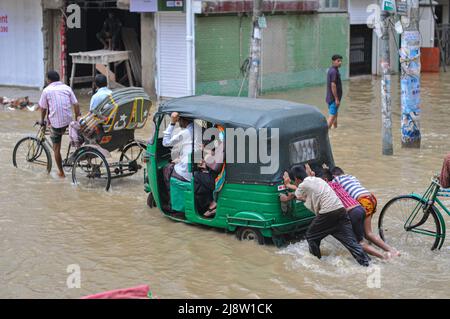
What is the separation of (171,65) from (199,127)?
11.8m

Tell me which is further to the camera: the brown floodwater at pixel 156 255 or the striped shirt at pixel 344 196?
the striped shirt at pixel 344 196

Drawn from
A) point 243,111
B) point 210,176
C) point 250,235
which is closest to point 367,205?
point 250,235

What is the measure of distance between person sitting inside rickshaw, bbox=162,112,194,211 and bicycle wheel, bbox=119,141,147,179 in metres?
2.05

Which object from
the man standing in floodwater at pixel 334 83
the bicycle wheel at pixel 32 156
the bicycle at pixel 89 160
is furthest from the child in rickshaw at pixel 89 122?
→ the man standing in floodwater at pixel 334 83

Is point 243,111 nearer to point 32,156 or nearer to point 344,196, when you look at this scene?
point 344,196

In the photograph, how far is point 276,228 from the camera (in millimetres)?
8297

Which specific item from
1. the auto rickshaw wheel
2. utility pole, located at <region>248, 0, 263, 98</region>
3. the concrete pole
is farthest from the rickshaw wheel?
utility pole, located at <region>248, 0, 263, 98</region>

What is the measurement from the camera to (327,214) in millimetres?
7719

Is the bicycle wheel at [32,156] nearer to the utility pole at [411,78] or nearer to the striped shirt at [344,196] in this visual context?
the striped shirt at [344,196]

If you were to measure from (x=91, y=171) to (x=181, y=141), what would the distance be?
2.67 metres

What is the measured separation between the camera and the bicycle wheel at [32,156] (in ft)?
39.9

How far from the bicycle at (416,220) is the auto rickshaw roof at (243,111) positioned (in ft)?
4.41

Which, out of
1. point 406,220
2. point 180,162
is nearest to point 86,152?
point 180,162

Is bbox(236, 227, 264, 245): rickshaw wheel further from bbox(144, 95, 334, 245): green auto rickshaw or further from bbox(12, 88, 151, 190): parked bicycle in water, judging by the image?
bbox(12, 88, 151, 190): parked bicycle in water
